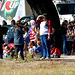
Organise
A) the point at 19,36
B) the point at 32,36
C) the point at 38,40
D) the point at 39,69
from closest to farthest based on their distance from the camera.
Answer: the point at 39,69 < the point at 19,36 < the point at 38,40 < the point at 32,36

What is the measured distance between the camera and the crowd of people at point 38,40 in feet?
41.7

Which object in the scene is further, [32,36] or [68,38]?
[68,38]

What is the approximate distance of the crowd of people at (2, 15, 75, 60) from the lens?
41.7 ft

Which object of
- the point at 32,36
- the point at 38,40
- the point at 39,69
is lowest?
the point at 39,69

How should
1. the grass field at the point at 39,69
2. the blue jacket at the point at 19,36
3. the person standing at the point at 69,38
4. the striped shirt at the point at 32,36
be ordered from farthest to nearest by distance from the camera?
the person standing at the point at 69,38 < the striped shirt at the point at 32,36 < the blue jacket at the point at 19,36 < the grass field at the point at 39,69

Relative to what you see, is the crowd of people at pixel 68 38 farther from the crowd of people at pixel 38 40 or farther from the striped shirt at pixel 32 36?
the striped shirt at pixel 32 36

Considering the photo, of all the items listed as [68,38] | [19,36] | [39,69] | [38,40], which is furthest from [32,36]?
[39,69]

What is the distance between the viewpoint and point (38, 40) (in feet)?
50.5

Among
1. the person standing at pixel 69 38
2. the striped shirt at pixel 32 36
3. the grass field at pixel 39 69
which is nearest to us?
the grass field at pixel 39 69

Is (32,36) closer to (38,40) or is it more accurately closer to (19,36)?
(38,40)

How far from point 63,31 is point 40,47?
3205 millimetres

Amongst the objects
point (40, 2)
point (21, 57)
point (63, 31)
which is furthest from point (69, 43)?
point (21, 57)

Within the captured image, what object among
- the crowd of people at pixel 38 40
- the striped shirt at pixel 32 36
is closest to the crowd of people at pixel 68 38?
the crowd of people at pixel 38 40

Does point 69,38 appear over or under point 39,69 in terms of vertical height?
over
